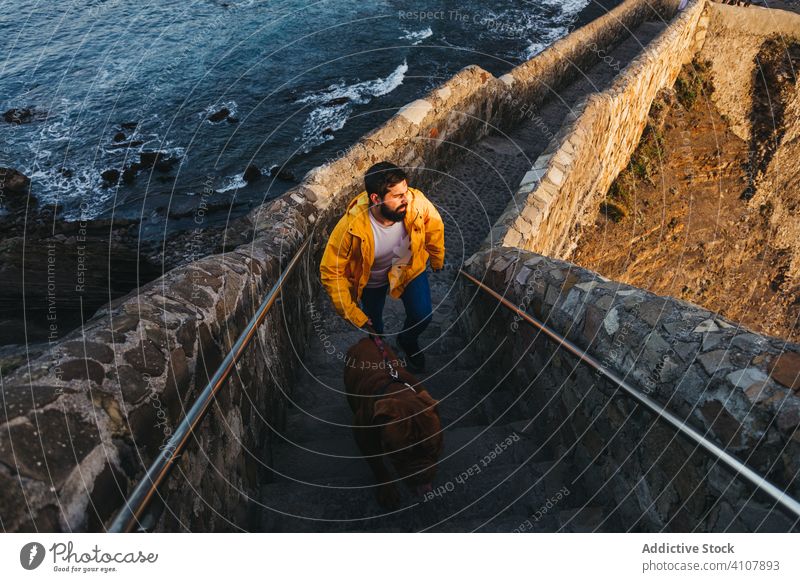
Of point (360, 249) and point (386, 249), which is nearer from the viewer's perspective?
point (360, 249)

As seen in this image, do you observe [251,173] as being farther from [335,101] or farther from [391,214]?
[391,214]

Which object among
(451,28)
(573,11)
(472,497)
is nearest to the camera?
(472,497)

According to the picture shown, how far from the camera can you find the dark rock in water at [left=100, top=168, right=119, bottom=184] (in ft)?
57.1

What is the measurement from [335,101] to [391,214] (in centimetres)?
1759

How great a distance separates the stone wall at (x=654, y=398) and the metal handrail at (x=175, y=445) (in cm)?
237

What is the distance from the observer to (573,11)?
2911 centimetres

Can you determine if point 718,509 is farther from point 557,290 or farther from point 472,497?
point 557,290

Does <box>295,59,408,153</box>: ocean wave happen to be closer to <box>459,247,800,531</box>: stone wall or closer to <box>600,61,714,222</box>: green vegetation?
<box>600,61,714,222</box>: green vegetation

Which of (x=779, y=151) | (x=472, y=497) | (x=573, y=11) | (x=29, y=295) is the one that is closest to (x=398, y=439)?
(x=472, y=497)

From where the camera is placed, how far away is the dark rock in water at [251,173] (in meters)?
17.3

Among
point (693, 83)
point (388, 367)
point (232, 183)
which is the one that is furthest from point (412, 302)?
point (693, 83)

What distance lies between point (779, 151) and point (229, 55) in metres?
20.3

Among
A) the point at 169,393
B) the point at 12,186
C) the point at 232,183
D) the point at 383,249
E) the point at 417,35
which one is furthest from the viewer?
the point at 417,35

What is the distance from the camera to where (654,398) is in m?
3.33
